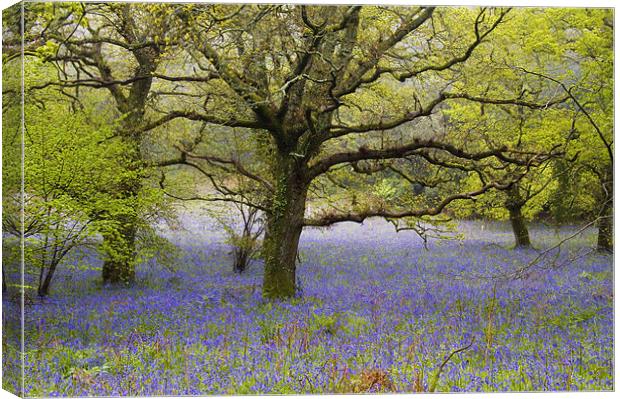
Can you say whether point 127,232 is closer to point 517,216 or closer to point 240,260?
point 240,260

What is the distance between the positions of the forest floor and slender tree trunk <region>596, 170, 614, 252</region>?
0.12 metres

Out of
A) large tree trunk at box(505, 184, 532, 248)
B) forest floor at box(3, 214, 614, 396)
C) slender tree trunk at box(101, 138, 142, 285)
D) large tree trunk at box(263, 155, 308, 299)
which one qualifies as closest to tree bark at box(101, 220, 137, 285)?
slender tree trunk at box(101, 138, 142, 285)

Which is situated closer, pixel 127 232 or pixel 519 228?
pixel 519 228

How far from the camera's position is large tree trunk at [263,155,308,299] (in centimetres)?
899

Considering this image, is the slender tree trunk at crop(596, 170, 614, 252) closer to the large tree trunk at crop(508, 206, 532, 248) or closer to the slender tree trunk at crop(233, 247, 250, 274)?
the large tree trunk at crop(508, 206, 532, 248)

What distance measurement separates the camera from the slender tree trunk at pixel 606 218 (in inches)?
338

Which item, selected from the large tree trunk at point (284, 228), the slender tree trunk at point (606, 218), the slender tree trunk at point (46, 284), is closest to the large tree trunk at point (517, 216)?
the slender tree trunk at point (606, 218)

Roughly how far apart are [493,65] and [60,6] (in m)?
4.86

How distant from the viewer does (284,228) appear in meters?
9.11

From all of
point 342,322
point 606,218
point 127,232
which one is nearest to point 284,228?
point 342,322

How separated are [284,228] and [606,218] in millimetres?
3675

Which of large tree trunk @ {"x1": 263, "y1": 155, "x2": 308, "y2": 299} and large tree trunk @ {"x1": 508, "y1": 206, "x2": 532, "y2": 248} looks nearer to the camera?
large tree trunk @ {"x1": 508, "y1": 206, "x2": 532, "y2": 248}

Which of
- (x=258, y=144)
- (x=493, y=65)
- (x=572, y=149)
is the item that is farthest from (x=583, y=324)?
(x=258, y=144)

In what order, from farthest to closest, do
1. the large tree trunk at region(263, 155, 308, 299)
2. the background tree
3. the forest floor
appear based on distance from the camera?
the large tree trunk at region(263, 155, 308, 299)
the background tree
the forest floor
